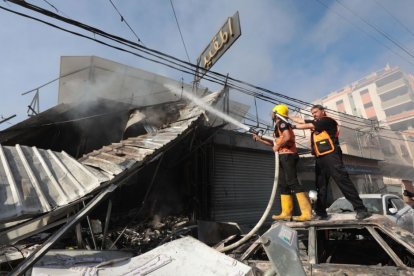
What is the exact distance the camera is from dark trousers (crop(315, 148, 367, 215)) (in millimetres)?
4270

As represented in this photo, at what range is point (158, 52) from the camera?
687cm

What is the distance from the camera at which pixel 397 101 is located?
60969mm

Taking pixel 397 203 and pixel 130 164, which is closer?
Answer: pixel 130 164

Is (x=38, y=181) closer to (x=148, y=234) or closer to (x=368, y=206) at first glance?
(x=148, y=234)

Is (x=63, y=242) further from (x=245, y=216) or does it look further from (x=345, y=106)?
(x=345, y=106)

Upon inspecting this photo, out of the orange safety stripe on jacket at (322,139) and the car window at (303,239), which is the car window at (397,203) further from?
the car window at (303,239)

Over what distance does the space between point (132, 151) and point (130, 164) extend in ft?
3.03

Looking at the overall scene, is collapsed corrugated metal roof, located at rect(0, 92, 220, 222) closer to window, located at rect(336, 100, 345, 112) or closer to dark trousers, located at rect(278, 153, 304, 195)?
dark trousers, located at rect(278, 153, 304, 195)

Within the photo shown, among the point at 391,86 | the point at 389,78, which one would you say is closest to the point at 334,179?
the point at 391,86

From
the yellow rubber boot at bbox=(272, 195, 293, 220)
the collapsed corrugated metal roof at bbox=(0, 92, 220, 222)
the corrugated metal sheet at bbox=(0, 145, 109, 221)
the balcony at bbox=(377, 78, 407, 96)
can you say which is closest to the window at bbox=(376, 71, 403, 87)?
the balcony at bbox=(377, 78, 407, 96)

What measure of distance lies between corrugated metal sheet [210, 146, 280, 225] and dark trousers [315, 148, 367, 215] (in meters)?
5.10

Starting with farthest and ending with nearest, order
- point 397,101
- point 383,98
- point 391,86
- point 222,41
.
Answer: point 383,98
point 391,86
point 397,101
point 222,41

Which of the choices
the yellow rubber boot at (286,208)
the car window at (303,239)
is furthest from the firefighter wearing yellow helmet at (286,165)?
the car window at (303,239)

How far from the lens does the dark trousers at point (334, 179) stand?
4270 mm
